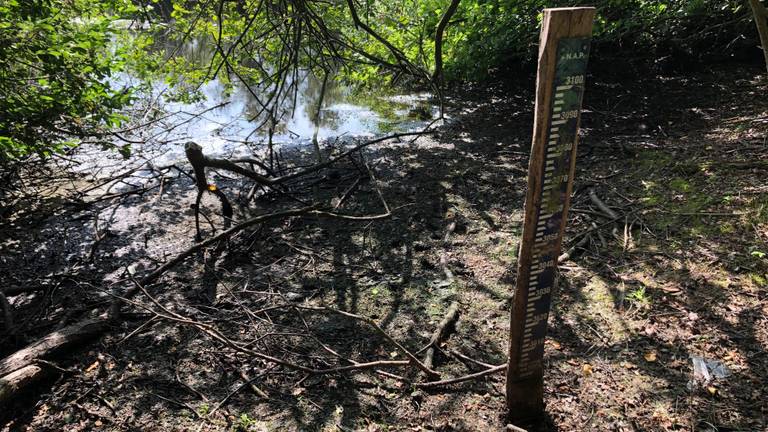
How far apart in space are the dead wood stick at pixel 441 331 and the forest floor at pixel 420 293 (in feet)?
0.21

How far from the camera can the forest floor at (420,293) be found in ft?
9.11

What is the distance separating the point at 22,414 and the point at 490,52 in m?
8.57

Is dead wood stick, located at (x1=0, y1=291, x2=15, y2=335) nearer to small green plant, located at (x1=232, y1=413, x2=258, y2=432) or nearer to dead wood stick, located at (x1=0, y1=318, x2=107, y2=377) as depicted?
dead wood stick, located at (x1=0, y1=318, x2=107, y2=377)

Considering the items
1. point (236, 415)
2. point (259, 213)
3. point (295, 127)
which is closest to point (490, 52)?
point (295, 127)

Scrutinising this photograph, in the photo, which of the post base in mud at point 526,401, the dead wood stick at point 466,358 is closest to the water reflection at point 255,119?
the dead wood stick at point 466,358

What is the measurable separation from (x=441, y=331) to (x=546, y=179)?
180 cm

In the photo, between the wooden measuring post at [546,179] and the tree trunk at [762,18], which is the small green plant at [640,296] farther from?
the tree trunk at [762,18]

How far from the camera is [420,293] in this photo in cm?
397

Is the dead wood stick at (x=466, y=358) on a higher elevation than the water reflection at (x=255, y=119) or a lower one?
lower

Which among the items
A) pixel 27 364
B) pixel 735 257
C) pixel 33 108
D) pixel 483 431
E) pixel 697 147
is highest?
pixel 33 108

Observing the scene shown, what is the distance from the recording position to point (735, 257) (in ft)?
11.5

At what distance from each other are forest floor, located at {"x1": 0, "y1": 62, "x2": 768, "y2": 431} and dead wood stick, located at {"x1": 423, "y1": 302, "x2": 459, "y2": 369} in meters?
0.06

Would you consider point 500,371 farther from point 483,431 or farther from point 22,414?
point 22,414

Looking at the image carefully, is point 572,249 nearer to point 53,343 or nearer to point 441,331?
point 441,331
